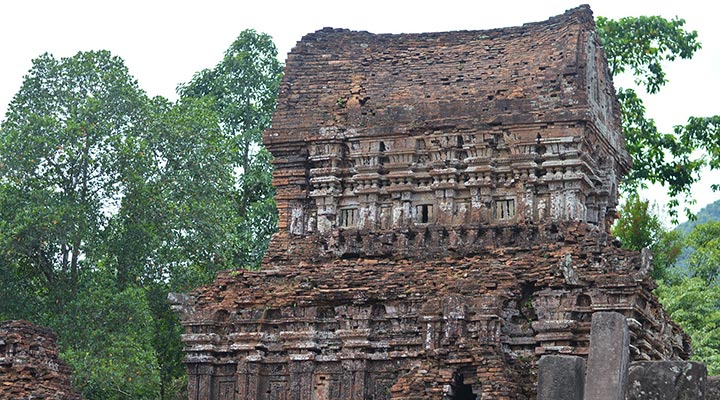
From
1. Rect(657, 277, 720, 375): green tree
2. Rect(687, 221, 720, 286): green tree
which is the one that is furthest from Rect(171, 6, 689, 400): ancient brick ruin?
Rect(687, 221, 720, 286): green tree

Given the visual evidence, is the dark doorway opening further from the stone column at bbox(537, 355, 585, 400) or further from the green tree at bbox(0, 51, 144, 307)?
the green tree at bbox(0, 51, 144, 307)

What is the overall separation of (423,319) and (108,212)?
425 inches

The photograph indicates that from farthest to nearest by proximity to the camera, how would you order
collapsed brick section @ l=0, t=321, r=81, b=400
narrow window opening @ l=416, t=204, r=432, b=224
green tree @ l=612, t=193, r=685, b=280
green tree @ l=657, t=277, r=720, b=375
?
1. green tree @ l=612, t=193, r=685, b=280
2. green tree @ l=657, t=277, r=720, b=375
3. narrow window opening @ l=416, t=204, r=432, b=224
4. collapsed brick section @ l=0, t=321, r=81, b=400

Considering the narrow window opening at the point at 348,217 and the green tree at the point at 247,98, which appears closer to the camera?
the narrow window opening at the point at 348,217

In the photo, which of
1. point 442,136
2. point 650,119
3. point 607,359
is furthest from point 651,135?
point 607,359

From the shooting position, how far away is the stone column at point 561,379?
43.9 feet

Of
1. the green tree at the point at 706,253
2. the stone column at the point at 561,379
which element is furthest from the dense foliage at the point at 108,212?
the stone column at the point at 561,379

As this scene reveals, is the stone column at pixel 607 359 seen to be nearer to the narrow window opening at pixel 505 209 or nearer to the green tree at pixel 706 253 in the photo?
the narrow window opening at pixel 505 209

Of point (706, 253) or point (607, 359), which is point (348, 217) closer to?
point (607, 359)

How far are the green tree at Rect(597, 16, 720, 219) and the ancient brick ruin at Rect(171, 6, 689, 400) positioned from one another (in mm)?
9464

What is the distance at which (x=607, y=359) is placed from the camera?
13.3 meters

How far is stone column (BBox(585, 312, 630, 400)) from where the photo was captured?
514 inches

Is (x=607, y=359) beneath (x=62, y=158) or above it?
beneath

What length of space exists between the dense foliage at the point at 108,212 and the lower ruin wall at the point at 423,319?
5682 mm
